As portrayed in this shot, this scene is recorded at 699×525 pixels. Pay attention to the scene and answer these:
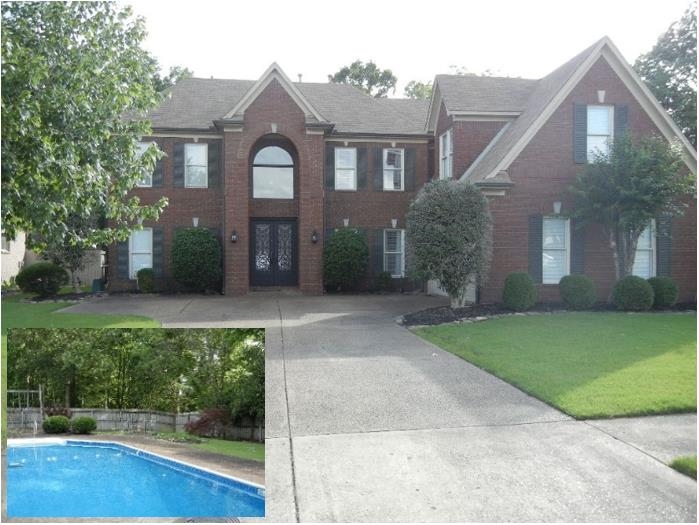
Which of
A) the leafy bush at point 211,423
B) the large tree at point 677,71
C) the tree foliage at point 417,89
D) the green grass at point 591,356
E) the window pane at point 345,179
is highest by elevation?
the tree foliage at point 417,89

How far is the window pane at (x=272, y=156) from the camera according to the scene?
2073 cm

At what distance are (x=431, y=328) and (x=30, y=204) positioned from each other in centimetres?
747

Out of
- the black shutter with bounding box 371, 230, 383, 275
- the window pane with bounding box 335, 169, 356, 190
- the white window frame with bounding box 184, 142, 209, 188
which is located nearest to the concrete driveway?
the black shutter with bounding box 371, 230, 383, 275

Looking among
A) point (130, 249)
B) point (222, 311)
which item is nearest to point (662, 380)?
point (222, 311)

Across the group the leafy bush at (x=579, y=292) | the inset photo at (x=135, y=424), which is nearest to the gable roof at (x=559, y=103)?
the leafy bush at (x=579, y=292)

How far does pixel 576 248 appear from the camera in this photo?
16.0 metres

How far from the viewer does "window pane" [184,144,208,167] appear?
20562 mm

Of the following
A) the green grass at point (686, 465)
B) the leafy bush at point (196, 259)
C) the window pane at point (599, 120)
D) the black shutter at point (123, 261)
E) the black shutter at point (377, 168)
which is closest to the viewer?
the green grass at point (686, 465)

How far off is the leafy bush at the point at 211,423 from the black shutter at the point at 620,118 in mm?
15430

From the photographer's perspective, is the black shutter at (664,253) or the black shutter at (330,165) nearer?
the black shutter at (664,253)

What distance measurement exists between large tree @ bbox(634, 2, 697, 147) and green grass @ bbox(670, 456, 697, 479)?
742 inches

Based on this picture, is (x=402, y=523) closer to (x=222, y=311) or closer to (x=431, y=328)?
(x=431, y=328)

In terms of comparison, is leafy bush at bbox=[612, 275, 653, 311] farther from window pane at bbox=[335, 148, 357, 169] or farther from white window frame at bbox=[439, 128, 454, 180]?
window pane at bbox=[335, 148, 357, 169]

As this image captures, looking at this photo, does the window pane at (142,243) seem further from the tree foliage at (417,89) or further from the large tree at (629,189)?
the tree foliage at (417,89)
